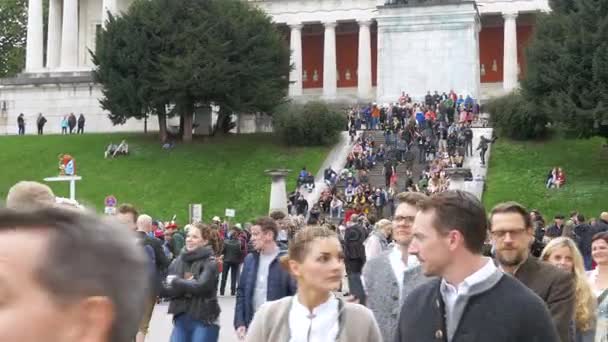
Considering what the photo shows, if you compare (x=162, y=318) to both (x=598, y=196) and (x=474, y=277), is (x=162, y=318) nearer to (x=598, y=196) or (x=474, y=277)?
(x=474, y=277)

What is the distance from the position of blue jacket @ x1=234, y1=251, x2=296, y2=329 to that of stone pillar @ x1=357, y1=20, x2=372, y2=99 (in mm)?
58275

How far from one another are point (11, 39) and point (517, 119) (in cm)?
4585

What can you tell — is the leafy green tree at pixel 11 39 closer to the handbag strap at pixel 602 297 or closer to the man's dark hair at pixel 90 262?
the handbag strap at pixel 602 297

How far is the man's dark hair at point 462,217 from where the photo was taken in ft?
16.5

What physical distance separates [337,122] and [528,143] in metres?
8.31

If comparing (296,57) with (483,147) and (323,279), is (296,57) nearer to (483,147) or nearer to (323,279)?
(483,147)

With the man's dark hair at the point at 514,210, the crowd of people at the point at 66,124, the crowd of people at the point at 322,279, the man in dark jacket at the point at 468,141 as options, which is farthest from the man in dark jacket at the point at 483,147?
the man's dark hair at the point at 514,210

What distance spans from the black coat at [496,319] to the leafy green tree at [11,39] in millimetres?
79131

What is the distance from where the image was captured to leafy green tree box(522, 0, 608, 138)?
4319 cm

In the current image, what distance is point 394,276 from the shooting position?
7238 mm

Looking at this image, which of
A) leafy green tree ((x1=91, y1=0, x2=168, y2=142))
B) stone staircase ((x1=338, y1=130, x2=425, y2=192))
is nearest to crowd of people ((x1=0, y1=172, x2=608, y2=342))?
stone staircase ((x1=338, y1=130, x2=425, y2=192))

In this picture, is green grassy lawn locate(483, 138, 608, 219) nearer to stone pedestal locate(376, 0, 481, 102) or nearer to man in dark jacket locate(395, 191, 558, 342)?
stone pedestal locate(376, 0, 481, 102)

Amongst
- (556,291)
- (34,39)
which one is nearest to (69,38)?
(34,39)

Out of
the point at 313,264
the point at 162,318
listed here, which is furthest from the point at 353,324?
the point at 162,318
